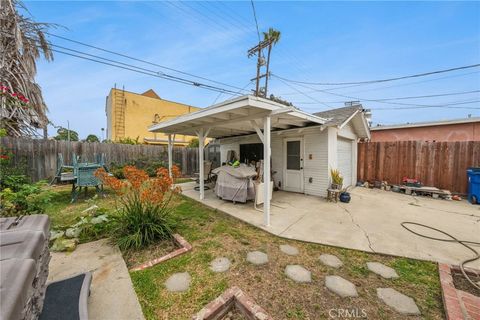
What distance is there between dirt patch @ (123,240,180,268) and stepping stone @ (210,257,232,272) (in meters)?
0.83

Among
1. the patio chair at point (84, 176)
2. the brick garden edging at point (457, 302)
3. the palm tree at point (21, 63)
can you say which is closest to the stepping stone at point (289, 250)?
the brick garden edging at point (457, 302)

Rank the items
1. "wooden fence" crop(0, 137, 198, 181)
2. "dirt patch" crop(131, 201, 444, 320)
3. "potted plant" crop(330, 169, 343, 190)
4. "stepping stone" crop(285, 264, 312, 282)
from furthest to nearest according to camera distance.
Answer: "wooden fence" crop(0, 137, 198, 181)
"potted plant" crop(330, 169, 343, 190)
"stepping stone" crop(285, 264, 312, 282)
"dirt patch" crop(131, 201, 444, 320)

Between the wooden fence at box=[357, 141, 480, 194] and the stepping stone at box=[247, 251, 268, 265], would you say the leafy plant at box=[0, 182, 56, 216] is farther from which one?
the wooden fence at box=[357, 141, 480, 194]

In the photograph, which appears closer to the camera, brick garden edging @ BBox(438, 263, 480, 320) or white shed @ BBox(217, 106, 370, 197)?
brick garden edging @ BBox(438, 263, 480, 320)

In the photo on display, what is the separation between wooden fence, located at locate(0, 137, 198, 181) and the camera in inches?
273

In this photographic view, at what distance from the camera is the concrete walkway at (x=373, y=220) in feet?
9.94

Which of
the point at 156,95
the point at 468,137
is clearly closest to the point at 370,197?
the point at 468,137

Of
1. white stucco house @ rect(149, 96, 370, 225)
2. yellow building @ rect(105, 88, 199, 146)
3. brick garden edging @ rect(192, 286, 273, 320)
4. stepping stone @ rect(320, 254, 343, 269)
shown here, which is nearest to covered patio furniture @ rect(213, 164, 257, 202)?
white stucco house @ rect(149, 96, 370, 225)

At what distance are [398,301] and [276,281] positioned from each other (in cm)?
130

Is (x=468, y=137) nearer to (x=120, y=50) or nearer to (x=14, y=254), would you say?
(x=14, y=254)

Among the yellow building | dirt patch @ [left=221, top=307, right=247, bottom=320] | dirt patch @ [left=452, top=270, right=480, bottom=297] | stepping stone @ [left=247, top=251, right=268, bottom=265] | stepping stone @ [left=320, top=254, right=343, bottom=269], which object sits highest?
the yellow building

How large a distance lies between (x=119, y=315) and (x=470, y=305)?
141 inches

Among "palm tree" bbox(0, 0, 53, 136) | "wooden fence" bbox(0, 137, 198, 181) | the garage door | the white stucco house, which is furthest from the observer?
the garage door

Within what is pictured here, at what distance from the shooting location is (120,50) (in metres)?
7.59
